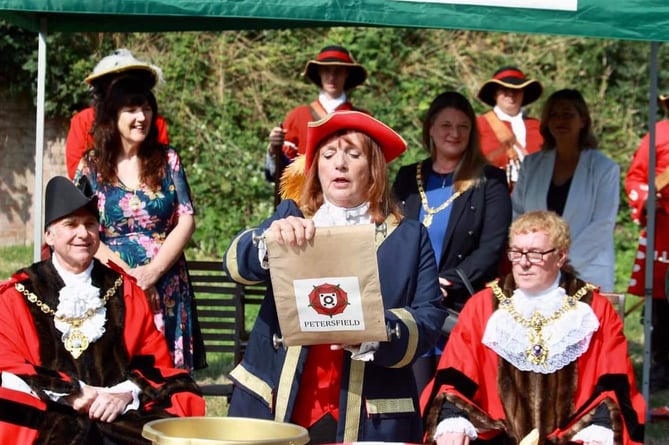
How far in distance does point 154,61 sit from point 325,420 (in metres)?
9.56

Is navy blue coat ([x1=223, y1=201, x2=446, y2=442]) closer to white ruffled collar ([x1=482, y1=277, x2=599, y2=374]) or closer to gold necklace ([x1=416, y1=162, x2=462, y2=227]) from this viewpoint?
white ruffled collar ([x1=482, y1=277, x2=599, y2=374])

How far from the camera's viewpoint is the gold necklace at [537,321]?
4559mm

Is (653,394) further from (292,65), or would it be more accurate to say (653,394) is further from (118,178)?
(292,65)

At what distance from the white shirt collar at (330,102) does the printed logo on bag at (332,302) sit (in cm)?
425

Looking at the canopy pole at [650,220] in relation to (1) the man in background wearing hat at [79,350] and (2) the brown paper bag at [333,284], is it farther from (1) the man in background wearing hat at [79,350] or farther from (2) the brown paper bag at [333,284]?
(2) the brown paper bag at [333,284]

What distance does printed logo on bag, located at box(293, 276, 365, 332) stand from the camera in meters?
3.38

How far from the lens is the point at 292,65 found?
1283 centimetres

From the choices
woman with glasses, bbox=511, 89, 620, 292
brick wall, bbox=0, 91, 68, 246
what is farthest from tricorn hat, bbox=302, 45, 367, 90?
brick wall, bbox=0, 91, 68, 246

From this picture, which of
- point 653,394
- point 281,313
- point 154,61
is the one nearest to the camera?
point 281,313

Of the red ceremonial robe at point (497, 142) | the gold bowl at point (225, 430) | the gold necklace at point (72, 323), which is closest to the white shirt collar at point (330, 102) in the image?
the red ceremonial robe at point (497, 142)

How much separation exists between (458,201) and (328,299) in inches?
89.5

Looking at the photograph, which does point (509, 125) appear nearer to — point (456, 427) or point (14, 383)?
point (456, 427)

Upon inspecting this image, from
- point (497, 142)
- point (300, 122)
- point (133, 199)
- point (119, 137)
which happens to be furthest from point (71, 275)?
point (497, 142)

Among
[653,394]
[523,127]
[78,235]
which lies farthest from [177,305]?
[653,394]
